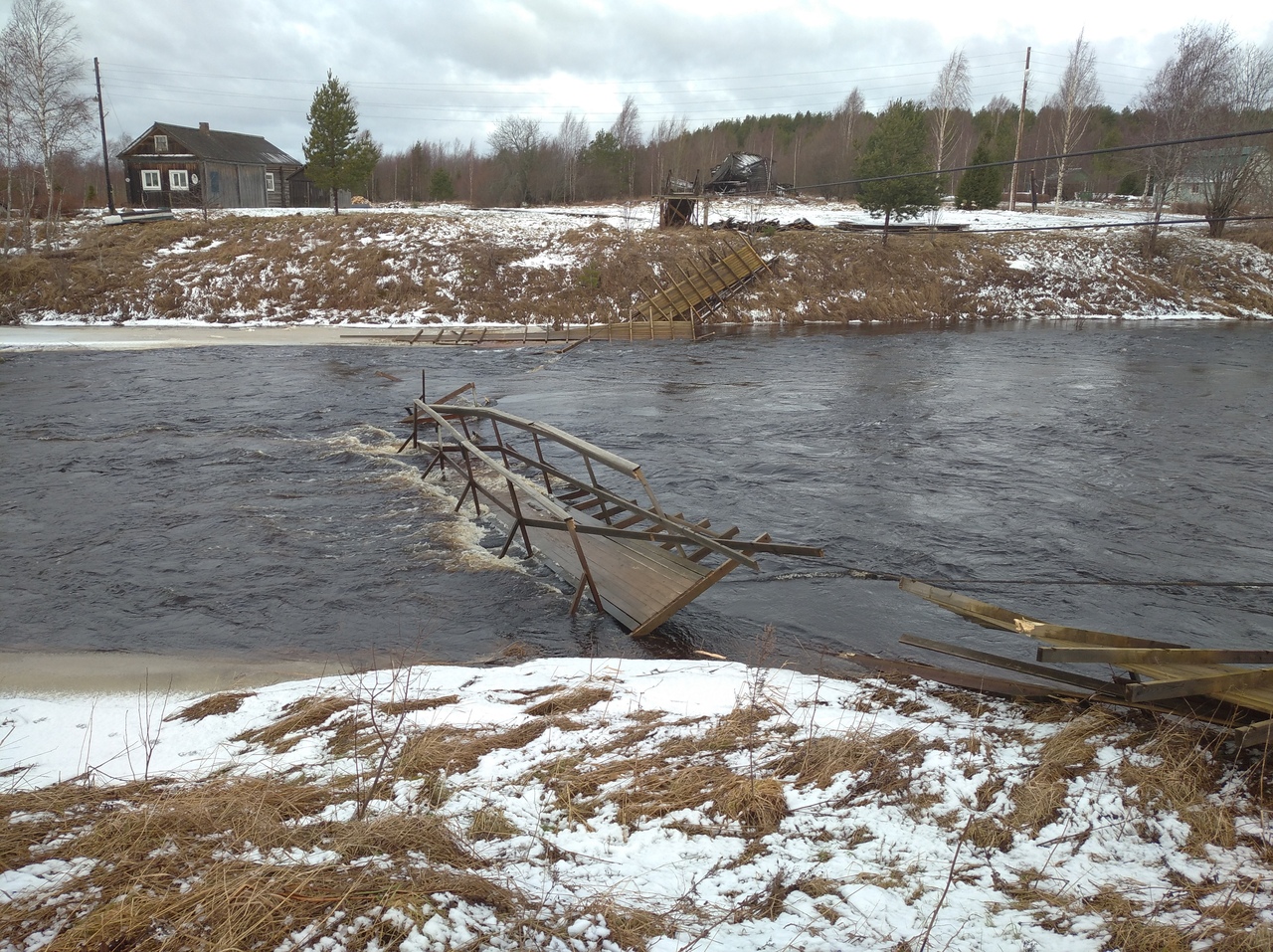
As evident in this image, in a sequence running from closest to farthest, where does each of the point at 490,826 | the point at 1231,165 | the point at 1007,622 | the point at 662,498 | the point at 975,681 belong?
the point at 490,826
the point at 1007,622
the point at 975,681
the point at 662,498
the point at 1231,165

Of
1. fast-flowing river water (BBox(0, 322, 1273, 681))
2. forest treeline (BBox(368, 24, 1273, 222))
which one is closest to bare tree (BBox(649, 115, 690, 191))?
forest treeline (BBox(368, 24, 1273, 222))

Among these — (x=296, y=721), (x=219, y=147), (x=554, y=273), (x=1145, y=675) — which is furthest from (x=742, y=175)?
(x=296, y=721)

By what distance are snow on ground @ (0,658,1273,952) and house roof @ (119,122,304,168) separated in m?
51.6

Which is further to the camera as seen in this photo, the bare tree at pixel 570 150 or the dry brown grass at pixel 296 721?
the bare tree at pixel 570 150

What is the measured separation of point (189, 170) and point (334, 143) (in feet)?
44.1

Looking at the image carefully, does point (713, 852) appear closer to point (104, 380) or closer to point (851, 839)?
point (851, 839)

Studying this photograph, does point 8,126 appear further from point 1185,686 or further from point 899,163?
point 1185,686

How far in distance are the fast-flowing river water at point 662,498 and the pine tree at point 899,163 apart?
53.8 ft

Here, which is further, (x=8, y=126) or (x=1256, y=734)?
(x=8, y=126)

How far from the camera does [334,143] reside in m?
40.7

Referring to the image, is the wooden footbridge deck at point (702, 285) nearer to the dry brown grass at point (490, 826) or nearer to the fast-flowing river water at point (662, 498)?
the fast-flowing river water at point (662, 498)

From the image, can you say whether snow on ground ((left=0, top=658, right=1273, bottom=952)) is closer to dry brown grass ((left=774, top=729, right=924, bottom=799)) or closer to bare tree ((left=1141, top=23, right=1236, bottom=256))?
dry brown grass ((left=774, top=729, right=924, bottom=799))

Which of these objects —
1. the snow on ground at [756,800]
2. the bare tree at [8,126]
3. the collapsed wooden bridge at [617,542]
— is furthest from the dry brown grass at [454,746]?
the bare tree at [8,126]

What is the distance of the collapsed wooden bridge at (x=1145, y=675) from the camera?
4.48 metres
